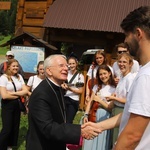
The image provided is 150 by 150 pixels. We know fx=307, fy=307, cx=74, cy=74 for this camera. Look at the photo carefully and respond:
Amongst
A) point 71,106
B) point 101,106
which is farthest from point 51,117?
point 71,106

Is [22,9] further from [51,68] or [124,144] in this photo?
[124,144]

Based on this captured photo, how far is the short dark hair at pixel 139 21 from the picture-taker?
1855 mm

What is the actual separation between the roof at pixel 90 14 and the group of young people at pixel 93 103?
117 inches

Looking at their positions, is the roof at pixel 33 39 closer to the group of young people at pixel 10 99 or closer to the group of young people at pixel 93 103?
the group of young people at pixel 93 103

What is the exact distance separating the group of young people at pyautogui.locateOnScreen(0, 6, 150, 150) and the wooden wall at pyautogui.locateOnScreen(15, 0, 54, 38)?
14.9 ft

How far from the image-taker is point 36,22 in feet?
34.0

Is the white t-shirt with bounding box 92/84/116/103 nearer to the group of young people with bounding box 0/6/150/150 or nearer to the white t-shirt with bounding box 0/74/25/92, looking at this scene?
the group of young people with bounding box 0/6/150/150

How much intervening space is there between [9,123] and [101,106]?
1.66 m

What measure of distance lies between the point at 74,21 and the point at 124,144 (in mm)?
7604

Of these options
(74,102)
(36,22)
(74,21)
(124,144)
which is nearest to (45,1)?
(36,22)

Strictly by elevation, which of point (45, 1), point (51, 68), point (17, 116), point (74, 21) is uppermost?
point (45, 1)

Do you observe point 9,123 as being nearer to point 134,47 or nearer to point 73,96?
point 73,96

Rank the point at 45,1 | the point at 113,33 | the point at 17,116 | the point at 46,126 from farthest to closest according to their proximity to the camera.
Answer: the point at 45,1
the point at 113,33
the point at 17,116
the point at 46,126

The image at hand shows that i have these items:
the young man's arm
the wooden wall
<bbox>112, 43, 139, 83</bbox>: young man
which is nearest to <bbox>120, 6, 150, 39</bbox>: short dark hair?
the young man's arm
